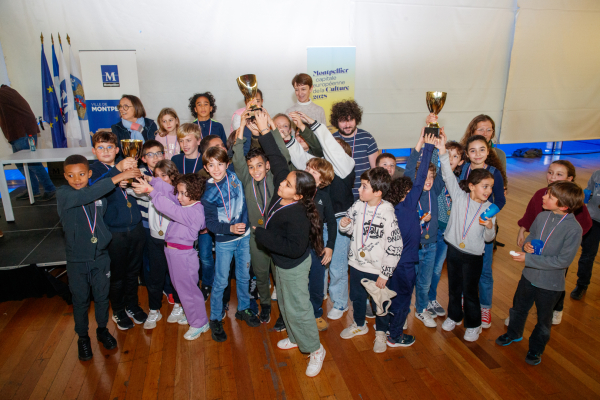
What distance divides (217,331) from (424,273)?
5.65 feet

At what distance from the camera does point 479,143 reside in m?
2.78

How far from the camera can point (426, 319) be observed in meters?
2.92

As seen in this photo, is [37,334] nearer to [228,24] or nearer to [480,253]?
[480,253]

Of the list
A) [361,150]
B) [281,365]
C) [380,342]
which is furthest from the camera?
[361,150]

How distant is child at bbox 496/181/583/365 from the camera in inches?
88.7

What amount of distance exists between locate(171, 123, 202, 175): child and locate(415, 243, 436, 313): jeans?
2.03 meters

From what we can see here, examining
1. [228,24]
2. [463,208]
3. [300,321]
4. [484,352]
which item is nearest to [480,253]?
[463,208]

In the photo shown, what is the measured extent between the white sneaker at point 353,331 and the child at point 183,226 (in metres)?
1.15

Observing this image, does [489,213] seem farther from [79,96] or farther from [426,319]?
[79,96]

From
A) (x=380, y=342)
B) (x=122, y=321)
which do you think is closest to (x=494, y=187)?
(x=380, y=342)

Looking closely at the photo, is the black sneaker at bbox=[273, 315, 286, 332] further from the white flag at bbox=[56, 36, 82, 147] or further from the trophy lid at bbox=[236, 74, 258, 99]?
the white flag at bbox=[56, 36, 82, 147]

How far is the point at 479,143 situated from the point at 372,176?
104 cm

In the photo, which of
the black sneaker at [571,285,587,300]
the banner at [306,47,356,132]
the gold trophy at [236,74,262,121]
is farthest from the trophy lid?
the banner at [306,47,356,132]

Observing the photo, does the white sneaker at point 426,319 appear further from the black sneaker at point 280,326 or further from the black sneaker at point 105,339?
the black sneaker at point 105,339
